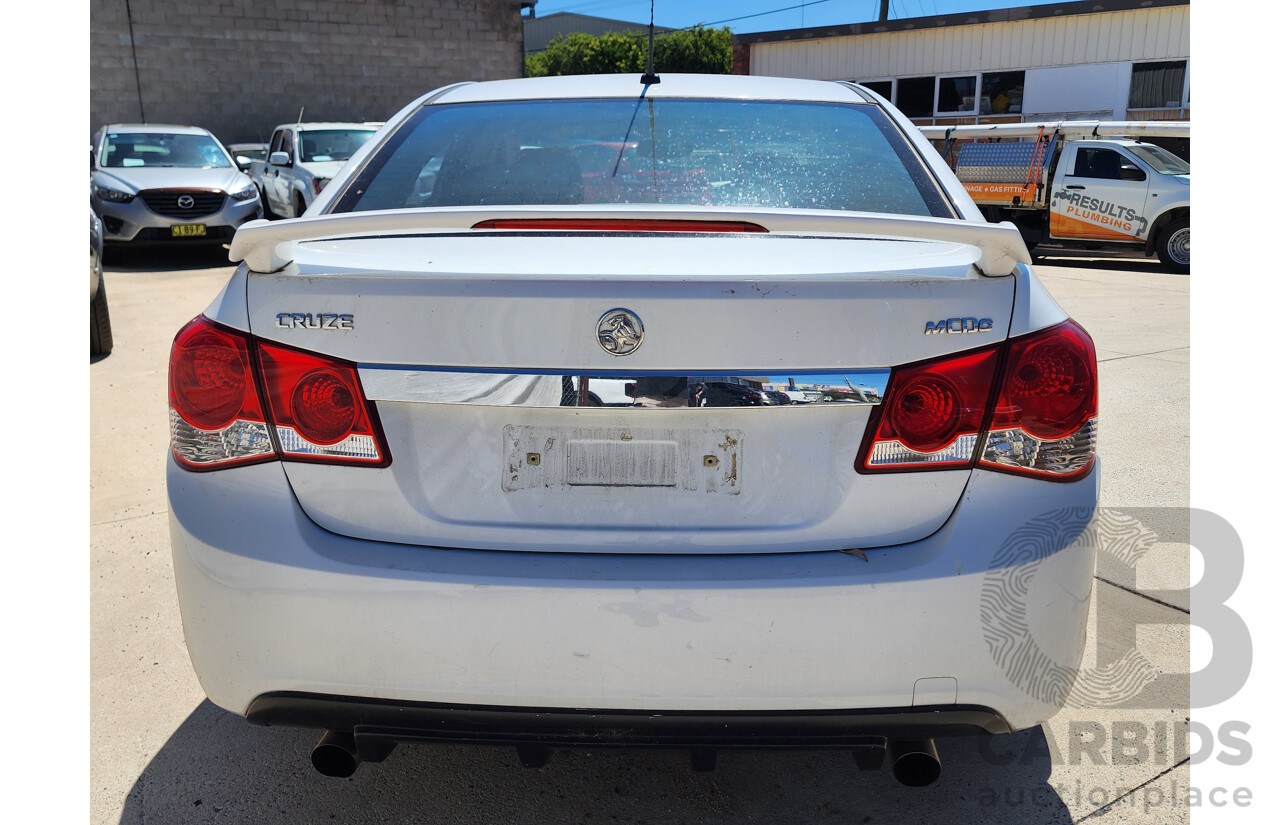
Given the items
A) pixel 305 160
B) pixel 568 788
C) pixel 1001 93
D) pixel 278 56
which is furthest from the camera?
pixel 1001 93

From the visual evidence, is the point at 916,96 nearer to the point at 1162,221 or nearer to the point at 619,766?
the point at 1162,221

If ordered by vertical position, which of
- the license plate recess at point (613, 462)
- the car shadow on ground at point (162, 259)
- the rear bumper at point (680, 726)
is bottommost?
the car shadow on ground at point (162, 259)

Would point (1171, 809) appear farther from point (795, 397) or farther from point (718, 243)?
point (718, 243)

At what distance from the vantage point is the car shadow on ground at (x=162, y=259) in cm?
1179

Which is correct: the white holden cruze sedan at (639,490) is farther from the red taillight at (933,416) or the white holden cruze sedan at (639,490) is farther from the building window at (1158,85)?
the building window at (1158,85)

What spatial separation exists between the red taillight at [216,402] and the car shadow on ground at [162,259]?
36.1 ft

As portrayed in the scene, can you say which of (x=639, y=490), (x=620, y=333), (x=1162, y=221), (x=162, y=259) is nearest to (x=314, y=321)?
(x=620, y=333)

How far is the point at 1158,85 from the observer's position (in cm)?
2389

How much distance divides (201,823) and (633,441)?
4.50 feet

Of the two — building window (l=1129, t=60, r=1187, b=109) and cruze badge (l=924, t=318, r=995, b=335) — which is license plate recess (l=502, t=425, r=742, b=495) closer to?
cruze badge (l=924, t=318, r=995, b=335)

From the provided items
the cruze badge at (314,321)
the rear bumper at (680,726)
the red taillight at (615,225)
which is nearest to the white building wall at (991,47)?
the red taillight at (615,225)

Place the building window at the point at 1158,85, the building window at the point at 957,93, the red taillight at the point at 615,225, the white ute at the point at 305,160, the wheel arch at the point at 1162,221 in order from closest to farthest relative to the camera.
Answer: the red taillight at the point at 615,225, the wheel arch at the point at 1162,221, the white ute at the point at 305,160, the building window at the point at 1158,85, the building window at the point at 957,93

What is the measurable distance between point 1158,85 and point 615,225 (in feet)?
86.9

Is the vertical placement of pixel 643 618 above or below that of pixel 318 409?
below
